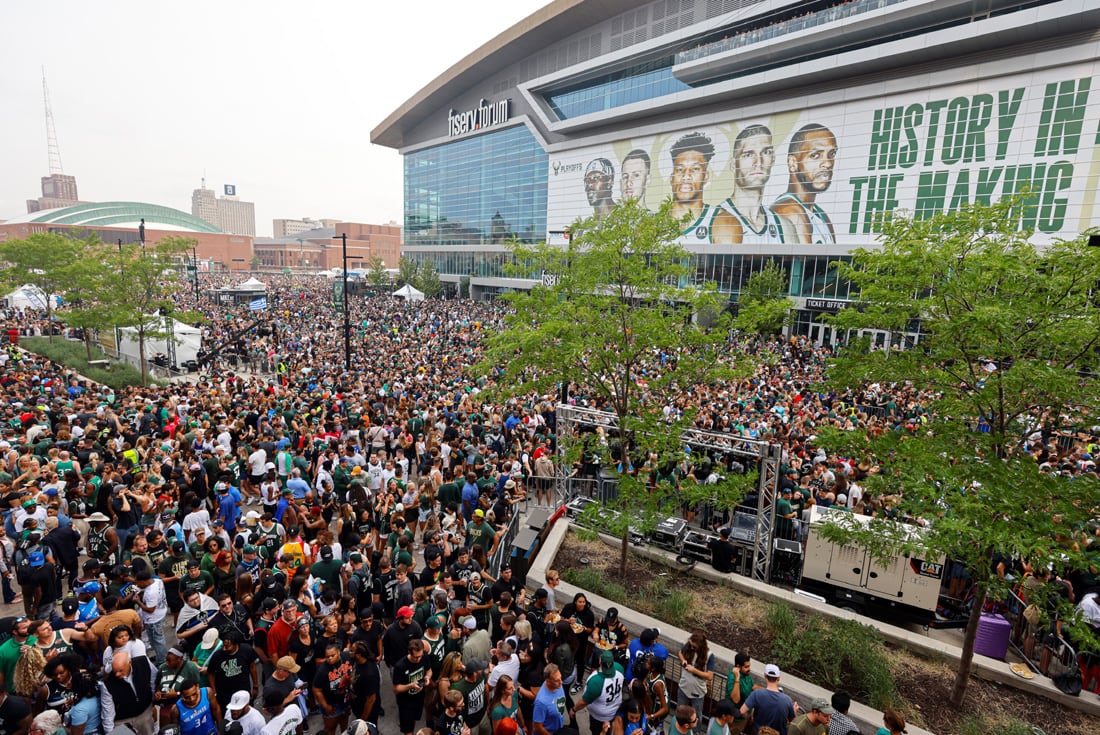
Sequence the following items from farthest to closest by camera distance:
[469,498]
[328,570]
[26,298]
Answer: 1. [26,298]
2. [469,498]
3. [328,570]

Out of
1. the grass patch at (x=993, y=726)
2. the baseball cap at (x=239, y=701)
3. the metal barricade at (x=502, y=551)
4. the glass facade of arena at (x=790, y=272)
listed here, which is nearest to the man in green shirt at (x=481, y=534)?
the metal barricade at (x=502, y=551)

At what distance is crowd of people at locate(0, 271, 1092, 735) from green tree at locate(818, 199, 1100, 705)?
38.6 inches

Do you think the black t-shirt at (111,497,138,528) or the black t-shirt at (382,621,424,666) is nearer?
the black t-shirt at (382,621,424,666)

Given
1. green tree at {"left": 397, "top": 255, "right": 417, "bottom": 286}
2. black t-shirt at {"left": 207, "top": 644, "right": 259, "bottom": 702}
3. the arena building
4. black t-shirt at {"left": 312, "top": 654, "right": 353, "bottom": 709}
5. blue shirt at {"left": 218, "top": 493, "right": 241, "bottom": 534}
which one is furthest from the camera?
green tree at {"left": 397, "top": 255, "right": 417, "bottom": 286}

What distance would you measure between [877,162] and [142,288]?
41.6 m

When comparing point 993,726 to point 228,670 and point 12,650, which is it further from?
point 12,650

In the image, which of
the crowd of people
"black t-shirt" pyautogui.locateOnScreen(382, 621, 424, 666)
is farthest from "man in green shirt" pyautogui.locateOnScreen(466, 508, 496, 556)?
"black t-shirt" pyautogui.locateOnScreen(382, 621, 424, 666)

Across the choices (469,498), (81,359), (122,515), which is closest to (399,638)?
(469,498)

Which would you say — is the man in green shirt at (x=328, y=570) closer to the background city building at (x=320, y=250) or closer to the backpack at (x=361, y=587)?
the backpack at (x=361, y=587)

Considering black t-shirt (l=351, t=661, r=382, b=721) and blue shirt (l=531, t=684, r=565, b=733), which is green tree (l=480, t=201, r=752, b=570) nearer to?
blue shirt (l=531, t=684, r=565, b=733)

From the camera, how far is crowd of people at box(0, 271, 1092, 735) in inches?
214

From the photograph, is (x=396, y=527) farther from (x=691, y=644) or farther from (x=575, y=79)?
(x=575, y=79)

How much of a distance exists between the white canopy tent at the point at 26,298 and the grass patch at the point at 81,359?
24.0ft

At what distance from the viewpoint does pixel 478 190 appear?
72062 mm
